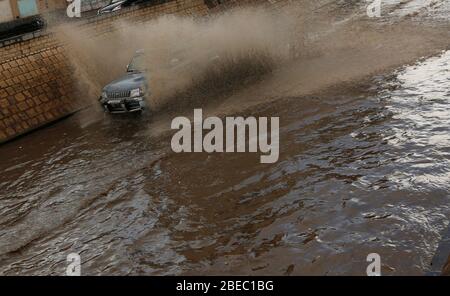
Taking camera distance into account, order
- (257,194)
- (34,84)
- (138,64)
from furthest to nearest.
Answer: (34,84) < (138,64) < (257,194)

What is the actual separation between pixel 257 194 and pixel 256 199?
15cm

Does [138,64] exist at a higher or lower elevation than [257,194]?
higher

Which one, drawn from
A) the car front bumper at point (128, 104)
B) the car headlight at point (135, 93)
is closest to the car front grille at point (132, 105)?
the car front bumper at point (128, 104)

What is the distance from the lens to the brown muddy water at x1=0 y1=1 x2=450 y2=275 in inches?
204

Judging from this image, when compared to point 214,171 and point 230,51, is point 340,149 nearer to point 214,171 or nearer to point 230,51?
point 214,171

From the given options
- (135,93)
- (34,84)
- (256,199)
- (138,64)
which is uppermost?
(138,64)

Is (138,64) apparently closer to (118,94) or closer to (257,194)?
(118,94)

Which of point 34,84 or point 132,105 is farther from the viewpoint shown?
point 34,84

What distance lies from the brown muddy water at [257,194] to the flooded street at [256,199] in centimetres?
2

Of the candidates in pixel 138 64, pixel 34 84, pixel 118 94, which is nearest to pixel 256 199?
pixel 118 94

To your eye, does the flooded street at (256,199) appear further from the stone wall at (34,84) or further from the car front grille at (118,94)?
the stone wall at (34,84)

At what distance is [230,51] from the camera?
13.2 metres

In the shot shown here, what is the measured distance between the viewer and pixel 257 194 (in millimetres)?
6559

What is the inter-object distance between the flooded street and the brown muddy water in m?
0.02
